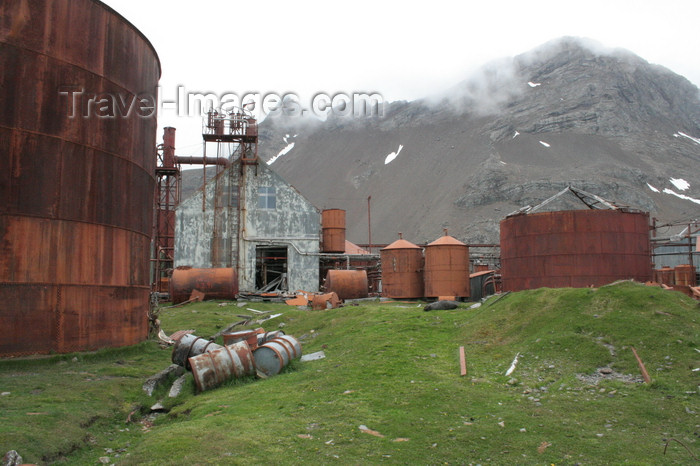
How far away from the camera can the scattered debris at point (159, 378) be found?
432 inches

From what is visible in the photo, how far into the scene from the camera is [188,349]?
12.6 meters

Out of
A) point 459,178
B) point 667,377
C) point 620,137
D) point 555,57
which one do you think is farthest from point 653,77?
point 667,377

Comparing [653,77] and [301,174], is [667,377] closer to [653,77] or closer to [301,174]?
[301,174]

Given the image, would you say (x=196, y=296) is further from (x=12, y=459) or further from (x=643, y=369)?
(x=643, y=369)

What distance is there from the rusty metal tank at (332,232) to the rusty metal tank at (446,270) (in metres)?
11.5

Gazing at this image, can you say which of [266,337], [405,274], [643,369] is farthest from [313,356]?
[405,274]

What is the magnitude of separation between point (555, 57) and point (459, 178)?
201ft

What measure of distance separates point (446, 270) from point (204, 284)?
12.4 metres

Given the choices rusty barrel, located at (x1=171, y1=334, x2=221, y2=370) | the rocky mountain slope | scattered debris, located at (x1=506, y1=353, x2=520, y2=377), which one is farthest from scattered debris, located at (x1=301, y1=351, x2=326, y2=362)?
the rocky mountain slope

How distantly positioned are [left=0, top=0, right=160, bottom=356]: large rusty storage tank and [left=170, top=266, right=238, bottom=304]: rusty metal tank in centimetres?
1391

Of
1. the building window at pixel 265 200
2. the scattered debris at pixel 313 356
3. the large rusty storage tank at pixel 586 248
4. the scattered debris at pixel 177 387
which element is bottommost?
the scattered debris at pixel 177 387

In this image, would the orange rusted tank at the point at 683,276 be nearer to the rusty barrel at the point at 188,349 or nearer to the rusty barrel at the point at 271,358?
the rusty barrel at the point at 271,358

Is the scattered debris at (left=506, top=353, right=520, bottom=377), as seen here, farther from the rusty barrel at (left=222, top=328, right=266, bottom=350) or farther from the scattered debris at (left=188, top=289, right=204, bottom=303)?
the scattered debris at (left=188, top=289, right=204, bottom=303)

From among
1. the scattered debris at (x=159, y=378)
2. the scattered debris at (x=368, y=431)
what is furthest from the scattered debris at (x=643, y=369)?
the scattered debris at (x=159, y=378)
